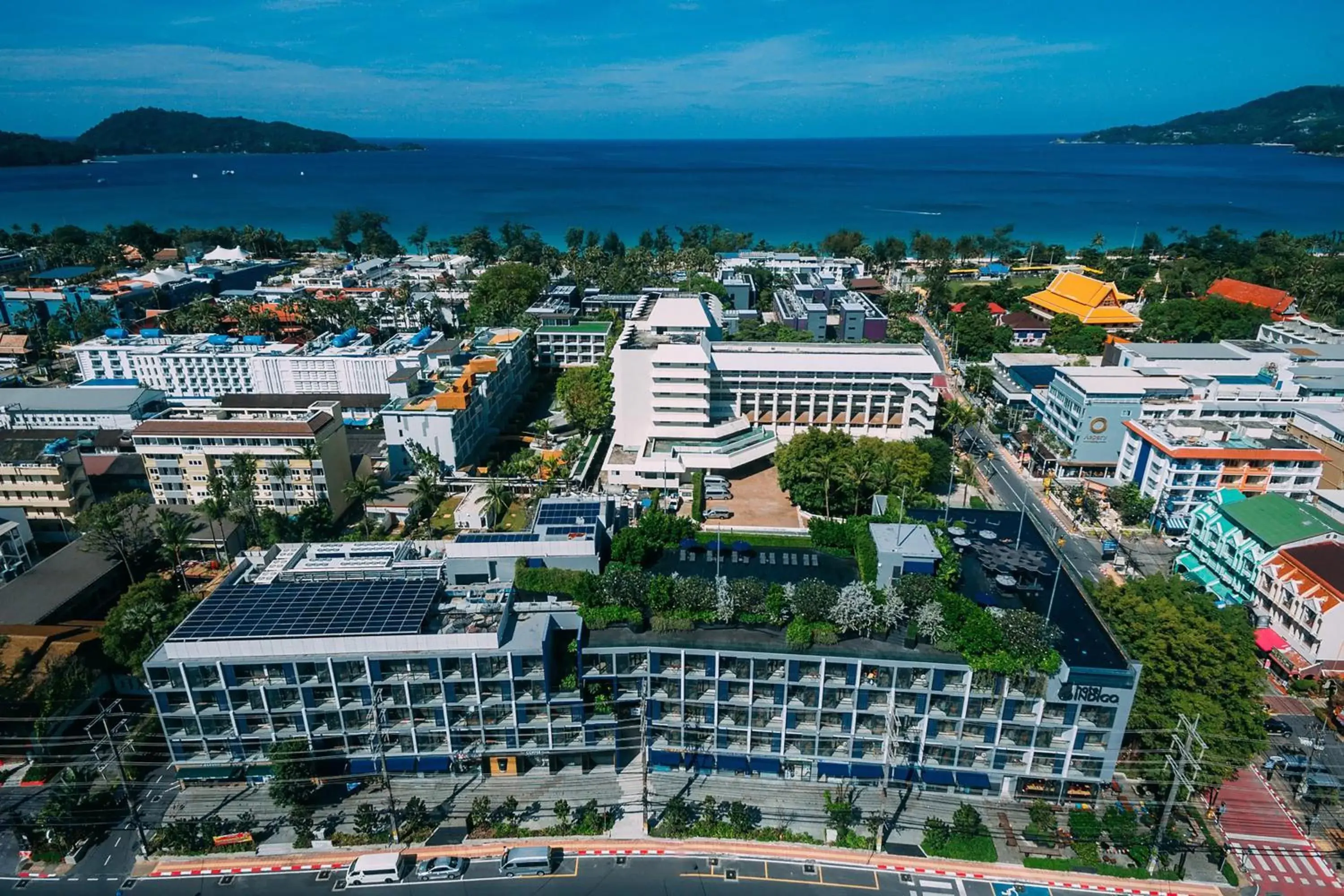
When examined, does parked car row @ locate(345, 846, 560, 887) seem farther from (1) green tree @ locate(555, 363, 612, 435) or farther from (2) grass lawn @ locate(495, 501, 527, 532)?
(1) green tree @ locate(555, 363, 612, 435)

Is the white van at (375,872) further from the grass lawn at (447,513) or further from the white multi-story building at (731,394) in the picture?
the white multi-story building at (731,394)

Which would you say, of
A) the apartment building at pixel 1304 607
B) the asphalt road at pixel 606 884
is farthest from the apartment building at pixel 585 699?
the apartment building at pixel 1304 607

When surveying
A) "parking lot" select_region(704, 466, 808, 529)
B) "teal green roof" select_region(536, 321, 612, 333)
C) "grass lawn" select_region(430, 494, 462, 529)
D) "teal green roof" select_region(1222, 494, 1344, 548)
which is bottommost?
"grass lawn" select_region(430, 494, 462, 529)

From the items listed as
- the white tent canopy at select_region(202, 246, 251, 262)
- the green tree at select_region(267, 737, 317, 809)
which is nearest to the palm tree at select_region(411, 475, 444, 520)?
the green tree at select_region(267, 737, 317, 809)

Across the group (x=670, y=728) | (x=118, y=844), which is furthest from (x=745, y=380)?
(x=118, y=844)

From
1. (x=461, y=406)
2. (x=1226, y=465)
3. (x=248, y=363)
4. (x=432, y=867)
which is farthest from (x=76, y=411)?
(x=1226, y=465)

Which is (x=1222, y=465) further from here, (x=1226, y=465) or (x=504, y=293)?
(x=504, y=293)

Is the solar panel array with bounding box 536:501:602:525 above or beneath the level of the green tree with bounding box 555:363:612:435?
above

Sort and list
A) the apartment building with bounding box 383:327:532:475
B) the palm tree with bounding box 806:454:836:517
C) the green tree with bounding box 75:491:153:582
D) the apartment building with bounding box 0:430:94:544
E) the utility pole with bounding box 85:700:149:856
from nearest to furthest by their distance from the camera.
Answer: the utility pole with bounding box 85:700:149:856, the green tree with bounding box 75:491:153:582, the apartment building with bounding box 0:430:94:544, the palm tree with bounding box 806:454:836:517, the apartment building with bounding box 383:327:532:475
